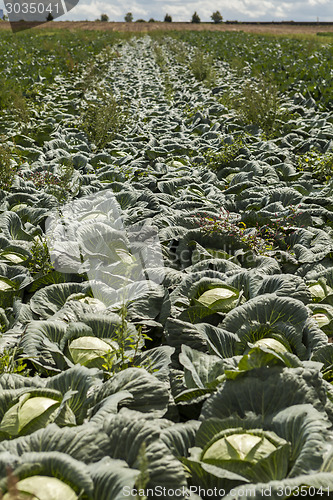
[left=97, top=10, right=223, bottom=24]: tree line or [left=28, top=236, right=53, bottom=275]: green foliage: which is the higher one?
[left=97, top=10, right=223, bottom=24]: tree line

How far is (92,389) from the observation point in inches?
98.0

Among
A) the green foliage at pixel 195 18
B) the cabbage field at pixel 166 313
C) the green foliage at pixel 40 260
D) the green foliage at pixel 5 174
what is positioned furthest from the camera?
the green foliage at pixel 195 18

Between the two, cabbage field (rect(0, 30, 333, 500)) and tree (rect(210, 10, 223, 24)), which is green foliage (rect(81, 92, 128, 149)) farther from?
tree (rect(210, 10, 223, 24))

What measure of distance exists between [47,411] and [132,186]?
4161 millimetres

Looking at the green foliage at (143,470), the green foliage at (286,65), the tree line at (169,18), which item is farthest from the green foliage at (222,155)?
the tree line at (169,18)

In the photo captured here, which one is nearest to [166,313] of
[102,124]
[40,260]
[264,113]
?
[40,260]

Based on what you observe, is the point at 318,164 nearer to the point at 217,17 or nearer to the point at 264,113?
the point at 264,113

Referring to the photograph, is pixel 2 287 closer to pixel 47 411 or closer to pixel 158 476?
pixel 47 411

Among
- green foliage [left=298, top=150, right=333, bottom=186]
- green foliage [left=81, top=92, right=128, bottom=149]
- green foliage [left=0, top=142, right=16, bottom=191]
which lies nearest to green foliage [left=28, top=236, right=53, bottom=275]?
green foliage [left=0, top=142, right=16, bottom=191]

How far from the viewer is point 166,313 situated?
330 centimetres

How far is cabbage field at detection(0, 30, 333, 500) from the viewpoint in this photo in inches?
74.8

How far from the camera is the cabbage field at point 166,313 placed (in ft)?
6.23

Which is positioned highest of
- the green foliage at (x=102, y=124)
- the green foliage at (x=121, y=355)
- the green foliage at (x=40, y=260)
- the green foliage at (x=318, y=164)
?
the green foliage at (x=102, y=124)

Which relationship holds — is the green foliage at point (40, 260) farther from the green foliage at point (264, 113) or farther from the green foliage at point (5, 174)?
the green foliage at point (264, 113)
